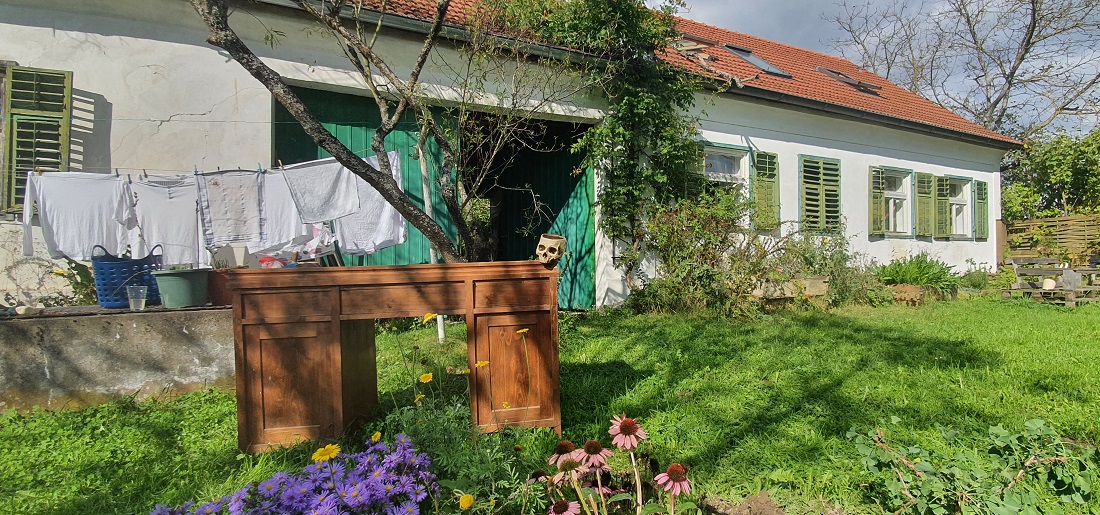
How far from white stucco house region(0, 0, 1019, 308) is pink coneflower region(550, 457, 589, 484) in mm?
4910

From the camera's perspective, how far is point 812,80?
11.3 meters

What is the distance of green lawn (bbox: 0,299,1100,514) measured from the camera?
8.33 ft

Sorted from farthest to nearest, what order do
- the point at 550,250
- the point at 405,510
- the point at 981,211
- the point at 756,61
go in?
the point at 981,211, the point at 756,61, the point at 550,250, the point at 405,510

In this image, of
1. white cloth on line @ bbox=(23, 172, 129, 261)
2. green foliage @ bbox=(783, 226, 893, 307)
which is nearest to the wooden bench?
green foliage @ bbox=(783, 226, 893, 307)

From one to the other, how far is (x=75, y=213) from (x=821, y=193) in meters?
9.89

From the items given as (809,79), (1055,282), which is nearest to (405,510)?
(1055,282)

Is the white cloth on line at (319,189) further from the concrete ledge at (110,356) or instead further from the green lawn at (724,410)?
the concrete ledge at (110,356)

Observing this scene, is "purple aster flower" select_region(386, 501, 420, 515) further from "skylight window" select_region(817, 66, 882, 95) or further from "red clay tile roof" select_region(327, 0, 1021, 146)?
"skylight window" select_region(817, 66, 882, 95)

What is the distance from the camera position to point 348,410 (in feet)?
9.52

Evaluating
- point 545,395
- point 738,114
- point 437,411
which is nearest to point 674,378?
point 545,395

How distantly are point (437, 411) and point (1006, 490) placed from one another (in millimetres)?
2243

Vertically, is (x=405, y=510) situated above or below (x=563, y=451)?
below

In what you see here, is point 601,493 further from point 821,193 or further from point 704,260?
point 821,193

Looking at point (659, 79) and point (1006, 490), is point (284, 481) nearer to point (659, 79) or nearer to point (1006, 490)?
point (1006, 490)
